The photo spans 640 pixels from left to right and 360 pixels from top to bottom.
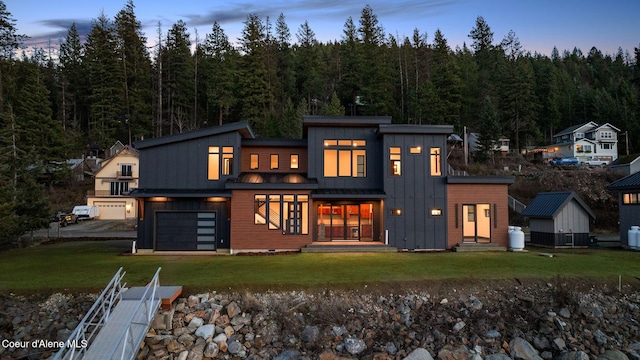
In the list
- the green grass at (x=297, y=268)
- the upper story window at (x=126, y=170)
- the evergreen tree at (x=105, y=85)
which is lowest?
the green grass at (x=297, y=268)

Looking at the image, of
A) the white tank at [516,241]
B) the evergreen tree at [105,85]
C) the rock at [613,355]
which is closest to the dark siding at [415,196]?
the white tank at [516,241]

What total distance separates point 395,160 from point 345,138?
2.85 meters

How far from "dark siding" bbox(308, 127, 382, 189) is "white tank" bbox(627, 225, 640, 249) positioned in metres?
12.3

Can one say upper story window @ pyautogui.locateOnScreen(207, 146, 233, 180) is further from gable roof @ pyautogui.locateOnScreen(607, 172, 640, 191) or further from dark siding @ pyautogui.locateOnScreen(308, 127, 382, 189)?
gable roof @ pyautogui.locateOnScreen(607, 172, 640, 191)

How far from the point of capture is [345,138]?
18766mm

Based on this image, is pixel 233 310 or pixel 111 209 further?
pixel 111 209

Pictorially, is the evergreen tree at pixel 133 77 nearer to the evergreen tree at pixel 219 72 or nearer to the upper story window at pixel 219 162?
the evergreen tree at pixel 219 72

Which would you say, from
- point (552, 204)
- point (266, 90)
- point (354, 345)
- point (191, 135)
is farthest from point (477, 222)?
point (266, 90)

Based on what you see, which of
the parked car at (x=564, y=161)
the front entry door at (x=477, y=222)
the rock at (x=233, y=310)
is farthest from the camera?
the parked car at (x=564, y=161)

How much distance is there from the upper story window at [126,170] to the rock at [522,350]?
125 ft

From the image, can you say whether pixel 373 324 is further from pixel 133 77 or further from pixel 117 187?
pixel 133 77

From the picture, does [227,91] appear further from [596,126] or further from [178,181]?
[596,126]

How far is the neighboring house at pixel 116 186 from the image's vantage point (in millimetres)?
36281

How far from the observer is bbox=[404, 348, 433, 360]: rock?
8.10m
